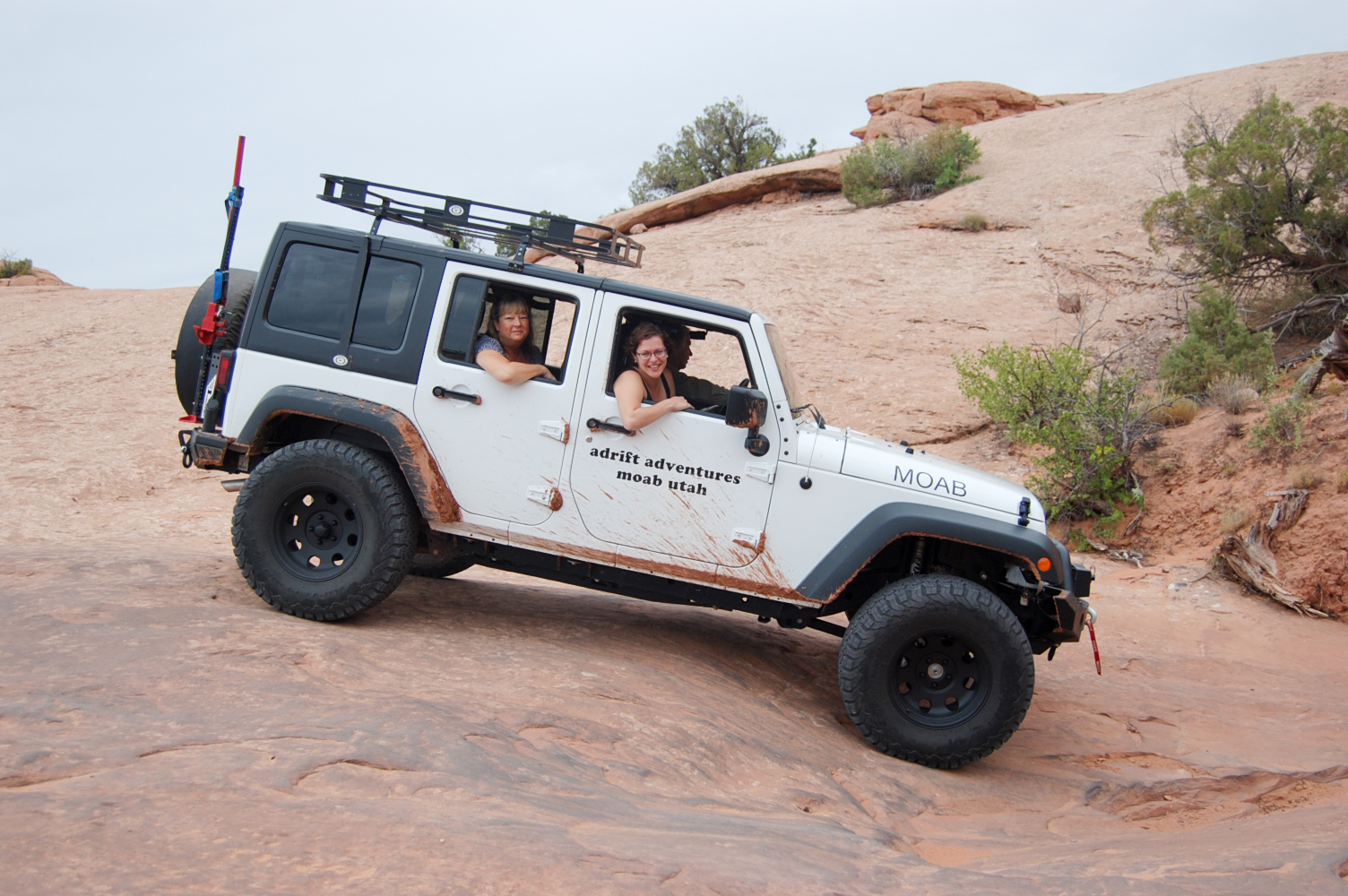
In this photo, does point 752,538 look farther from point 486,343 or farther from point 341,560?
point 341,560

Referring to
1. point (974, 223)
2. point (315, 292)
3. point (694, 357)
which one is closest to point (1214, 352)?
point (974, 223)

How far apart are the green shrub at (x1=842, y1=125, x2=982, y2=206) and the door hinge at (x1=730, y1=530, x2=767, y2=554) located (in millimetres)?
17150

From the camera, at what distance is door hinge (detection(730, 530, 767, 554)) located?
459 cm

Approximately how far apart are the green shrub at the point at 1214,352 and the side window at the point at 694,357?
27.7 feet

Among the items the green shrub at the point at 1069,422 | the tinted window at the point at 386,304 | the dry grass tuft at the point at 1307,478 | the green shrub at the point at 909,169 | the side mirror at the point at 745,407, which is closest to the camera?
the side mirror at the point at 745,407

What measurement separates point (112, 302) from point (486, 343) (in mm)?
15790

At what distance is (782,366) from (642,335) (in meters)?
0.73

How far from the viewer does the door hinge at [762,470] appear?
456cm

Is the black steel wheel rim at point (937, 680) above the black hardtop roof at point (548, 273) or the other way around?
the other way around

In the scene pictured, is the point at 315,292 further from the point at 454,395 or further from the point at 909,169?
the point at 909,169

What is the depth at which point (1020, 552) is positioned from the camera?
440 centimetres

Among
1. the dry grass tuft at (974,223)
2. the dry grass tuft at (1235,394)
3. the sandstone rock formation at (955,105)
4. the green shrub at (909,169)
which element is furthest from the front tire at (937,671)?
the sandstone rock formation at (955,105)

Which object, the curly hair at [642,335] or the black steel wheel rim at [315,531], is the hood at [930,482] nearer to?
the curly hair at [642,335]

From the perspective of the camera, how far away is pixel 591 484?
4680mm
